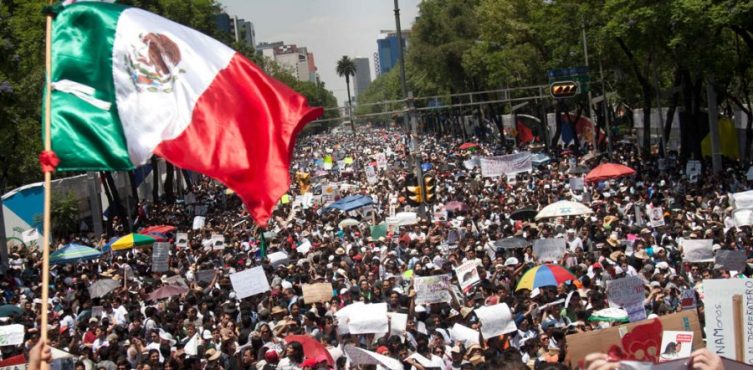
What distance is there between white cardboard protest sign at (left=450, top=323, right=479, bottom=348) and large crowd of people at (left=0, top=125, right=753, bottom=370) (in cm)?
4

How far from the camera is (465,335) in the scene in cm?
1203

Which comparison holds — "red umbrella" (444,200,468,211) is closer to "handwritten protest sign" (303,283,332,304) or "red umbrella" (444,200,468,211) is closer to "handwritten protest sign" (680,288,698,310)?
"handwritten protest sign" (303,283,332,304)

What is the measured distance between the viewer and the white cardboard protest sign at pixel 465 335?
11906mm

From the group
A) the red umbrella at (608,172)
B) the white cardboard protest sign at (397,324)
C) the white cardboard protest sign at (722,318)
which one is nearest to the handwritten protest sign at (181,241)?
the red umbrella at (608,172)

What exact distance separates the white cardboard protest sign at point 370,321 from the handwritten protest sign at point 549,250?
5903 millimetres

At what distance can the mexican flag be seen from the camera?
7.38 m

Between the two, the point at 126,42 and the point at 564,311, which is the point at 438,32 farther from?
the point at 126,42

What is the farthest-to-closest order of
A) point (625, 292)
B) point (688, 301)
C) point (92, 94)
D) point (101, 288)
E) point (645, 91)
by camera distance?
point (645, 91) < point (101, 288) < point (688, 301) < point (625, 292) < point (92, 94)

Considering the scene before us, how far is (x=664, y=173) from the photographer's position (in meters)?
35.8

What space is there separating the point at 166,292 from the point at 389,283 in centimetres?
443

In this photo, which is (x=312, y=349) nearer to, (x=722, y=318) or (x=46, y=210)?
(x=722, y=318)

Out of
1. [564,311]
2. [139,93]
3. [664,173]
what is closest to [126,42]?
[139,93]

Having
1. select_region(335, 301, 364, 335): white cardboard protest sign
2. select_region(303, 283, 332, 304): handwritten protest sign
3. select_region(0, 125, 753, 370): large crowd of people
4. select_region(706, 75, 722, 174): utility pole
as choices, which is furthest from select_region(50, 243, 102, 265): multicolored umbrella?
select_region(706, 75, 722, 174): utility pole

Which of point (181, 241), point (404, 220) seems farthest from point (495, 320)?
point (181, 241)
